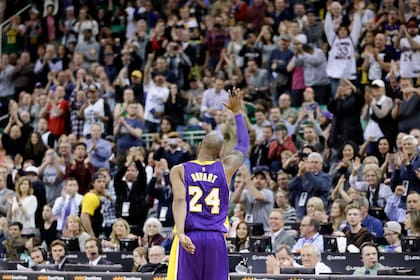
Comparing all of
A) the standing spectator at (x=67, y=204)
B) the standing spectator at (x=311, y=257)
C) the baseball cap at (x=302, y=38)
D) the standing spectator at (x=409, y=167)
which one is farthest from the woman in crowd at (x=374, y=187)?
the baseball cap at (x=302, y=38)

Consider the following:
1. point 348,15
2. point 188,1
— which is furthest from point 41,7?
point 348,15

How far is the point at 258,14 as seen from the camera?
28078 mm

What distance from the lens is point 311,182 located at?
2047 cm

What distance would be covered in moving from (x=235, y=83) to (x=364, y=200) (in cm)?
743

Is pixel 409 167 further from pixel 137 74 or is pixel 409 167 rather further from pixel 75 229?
pixel 137 74

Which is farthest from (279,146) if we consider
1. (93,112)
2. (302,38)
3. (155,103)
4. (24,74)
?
(24,74)

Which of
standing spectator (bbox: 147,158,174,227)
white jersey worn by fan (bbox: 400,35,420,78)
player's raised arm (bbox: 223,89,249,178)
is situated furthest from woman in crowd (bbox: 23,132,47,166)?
player's raised arm (bbox: 223,89,249,178)

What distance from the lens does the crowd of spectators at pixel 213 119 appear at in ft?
64.0

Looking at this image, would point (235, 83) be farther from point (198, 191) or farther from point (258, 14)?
point (198, 191)

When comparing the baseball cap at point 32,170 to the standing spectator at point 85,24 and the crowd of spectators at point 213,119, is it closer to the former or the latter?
the crowd of spectators at point 213,119

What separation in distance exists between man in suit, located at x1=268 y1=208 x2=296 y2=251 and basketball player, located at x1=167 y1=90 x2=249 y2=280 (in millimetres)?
4947

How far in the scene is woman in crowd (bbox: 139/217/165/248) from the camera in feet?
64.2

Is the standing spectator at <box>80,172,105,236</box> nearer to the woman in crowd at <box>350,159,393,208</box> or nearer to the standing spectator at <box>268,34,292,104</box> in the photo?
the woman in crowd at <box>350,159,393,208</box>

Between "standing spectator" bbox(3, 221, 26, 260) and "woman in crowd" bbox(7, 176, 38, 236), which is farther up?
"woman in crowd" bbox(7, 176, 38, 236)
